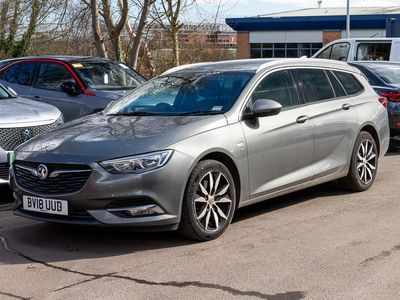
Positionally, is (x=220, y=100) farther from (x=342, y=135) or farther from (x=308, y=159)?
(x=342, y=135)

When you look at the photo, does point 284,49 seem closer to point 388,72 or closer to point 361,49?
point 361,49

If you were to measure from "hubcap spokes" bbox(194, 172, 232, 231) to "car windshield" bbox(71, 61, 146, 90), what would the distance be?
5246 millimetres

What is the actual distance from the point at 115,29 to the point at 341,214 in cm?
1040

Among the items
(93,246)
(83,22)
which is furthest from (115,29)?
(93,246)

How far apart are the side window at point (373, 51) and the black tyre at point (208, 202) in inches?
429

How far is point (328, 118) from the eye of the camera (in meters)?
7.03

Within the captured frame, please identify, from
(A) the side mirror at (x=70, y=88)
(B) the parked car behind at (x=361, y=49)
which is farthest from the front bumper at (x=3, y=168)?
(B) the parked car behind at (x=361, y=49)

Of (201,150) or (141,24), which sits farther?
(141,24)

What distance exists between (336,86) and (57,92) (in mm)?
5025

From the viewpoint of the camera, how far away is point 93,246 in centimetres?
565

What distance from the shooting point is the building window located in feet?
169

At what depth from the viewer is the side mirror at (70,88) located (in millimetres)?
10305

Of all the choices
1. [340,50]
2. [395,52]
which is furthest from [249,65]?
[395,52]

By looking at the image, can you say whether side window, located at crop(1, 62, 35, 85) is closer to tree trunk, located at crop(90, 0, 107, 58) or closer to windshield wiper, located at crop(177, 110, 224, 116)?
tree trunk, located at crop(90, 0, 107, 58)
